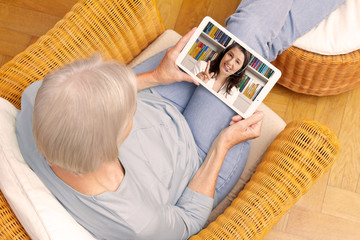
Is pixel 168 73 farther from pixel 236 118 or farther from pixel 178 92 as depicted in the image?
pixel 236 118

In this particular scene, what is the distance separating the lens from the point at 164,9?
184 cm

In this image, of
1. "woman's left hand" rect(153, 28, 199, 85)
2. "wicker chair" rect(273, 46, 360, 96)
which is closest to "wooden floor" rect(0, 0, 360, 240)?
"wicker chair" rect(273, 46, 360, 96)

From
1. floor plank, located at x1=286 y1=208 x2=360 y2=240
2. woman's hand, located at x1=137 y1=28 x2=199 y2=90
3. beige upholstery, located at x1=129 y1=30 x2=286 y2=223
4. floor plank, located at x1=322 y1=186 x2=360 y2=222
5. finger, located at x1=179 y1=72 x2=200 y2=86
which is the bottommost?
floor plank, located at x1=286 y1=208 x2=360 y2=240

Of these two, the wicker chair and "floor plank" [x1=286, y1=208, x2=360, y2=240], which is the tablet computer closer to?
the wicker chair

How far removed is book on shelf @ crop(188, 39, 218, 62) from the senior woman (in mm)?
40

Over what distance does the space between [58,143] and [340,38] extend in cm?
104

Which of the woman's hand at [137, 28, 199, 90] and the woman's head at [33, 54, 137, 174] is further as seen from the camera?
the woman's hand at [137, 28, 199, 90]

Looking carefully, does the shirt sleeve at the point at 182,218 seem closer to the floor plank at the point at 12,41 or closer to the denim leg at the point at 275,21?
the denim leg at the point at 275,21

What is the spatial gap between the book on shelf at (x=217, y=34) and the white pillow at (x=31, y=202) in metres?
0.67

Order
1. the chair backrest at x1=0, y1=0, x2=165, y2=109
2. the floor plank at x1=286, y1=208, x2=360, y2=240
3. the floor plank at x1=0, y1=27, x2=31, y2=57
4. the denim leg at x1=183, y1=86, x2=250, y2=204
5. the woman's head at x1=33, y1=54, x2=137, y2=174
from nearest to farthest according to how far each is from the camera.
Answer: the woman's head at x1=33, y1=54, x2=137, y2=174
the chair backrest at x1=0, y1=0, x2=165, y2=109
the denim leg at x1=183, y1=86, x2=250, y2=204
the floor plank at x1=286, y1=208, x2=360, y2=240
the floor plank at x1=0, y1=27, x2=31, y2=57

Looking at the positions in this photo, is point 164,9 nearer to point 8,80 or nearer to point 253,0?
point 253,0

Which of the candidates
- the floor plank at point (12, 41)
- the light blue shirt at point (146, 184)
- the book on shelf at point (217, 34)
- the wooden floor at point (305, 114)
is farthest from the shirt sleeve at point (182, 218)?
the floor plank at point (12, 41)

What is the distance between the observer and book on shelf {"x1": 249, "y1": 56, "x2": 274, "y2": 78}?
3.82 ft

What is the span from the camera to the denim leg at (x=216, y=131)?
114 centimetres
